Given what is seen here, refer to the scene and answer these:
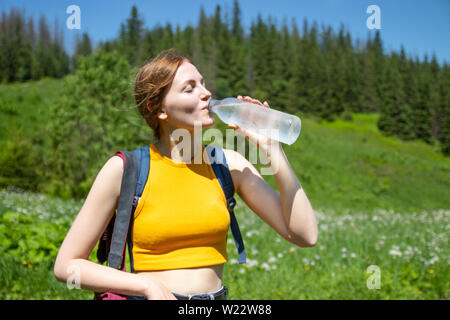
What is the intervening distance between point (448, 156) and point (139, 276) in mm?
43816

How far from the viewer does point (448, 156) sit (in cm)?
3919

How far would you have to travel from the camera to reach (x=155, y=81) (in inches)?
63.2

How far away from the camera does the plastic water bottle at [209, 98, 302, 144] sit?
1571 mm

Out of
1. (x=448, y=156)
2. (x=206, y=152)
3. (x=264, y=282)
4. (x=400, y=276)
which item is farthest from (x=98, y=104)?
(x=448, y=156)

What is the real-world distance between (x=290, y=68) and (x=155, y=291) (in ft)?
185

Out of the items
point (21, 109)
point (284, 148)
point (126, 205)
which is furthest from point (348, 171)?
point (126, 205)

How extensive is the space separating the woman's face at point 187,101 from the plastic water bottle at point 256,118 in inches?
1.9

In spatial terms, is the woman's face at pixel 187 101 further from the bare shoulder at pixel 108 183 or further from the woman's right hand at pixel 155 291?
the woman's right hand at pixel 155 291

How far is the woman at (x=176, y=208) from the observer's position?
1403mm

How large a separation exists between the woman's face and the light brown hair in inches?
1.0

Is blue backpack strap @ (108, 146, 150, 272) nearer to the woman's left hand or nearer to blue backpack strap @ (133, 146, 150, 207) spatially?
blue backpack strap @ (133, 146, 150, 207)

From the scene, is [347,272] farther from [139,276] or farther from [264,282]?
[139,276]

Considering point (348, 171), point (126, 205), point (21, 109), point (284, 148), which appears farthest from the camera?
point (21, 109)

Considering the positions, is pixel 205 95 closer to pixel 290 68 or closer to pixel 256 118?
pixel 256 118
